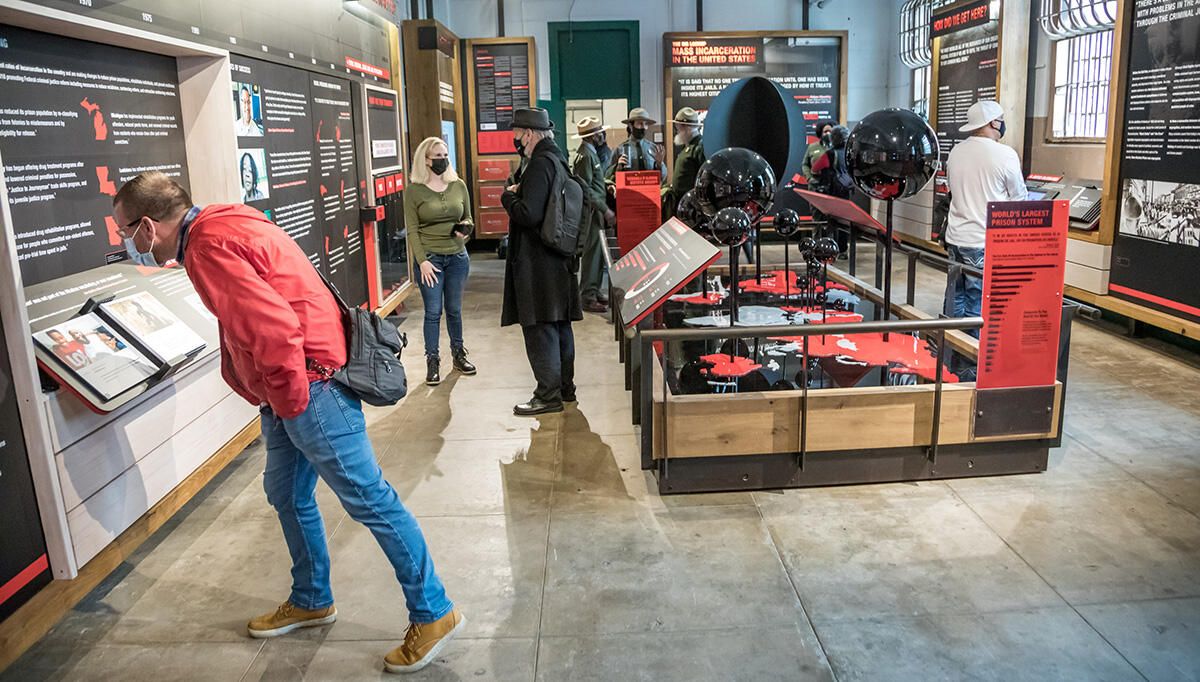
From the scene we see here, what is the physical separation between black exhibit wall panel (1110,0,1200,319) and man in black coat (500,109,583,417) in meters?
4.12

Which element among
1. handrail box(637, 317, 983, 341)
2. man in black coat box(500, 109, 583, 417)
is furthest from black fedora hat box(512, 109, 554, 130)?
handrail box(637, 317, 983, 341)

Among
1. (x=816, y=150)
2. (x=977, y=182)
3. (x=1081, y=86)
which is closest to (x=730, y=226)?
(x=977, y=182)

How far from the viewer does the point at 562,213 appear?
448 centimetres

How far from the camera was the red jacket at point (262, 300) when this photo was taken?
7.06 ft

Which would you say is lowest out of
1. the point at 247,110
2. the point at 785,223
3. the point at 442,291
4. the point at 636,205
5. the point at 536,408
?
the point at 536,408

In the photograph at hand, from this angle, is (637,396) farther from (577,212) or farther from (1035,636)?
(1035,636)

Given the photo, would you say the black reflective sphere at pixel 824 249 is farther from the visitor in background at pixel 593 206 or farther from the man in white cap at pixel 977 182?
the visitor in background at pixel 593 206

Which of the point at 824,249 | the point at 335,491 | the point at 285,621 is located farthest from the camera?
the point at 824,249

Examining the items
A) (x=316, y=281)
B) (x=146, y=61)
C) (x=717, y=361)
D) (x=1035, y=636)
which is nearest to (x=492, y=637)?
(x=316, y=281)

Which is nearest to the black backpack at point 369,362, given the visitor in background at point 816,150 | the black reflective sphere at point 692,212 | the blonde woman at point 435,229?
the black reflective sphere at point 692,212

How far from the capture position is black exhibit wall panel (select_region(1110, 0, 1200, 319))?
567 centimetres

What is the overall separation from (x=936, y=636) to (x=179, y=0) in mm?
3848

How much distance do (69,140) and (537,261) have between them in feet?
7.15

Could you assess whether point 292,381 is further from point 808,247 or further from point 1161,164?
point 1161,164
